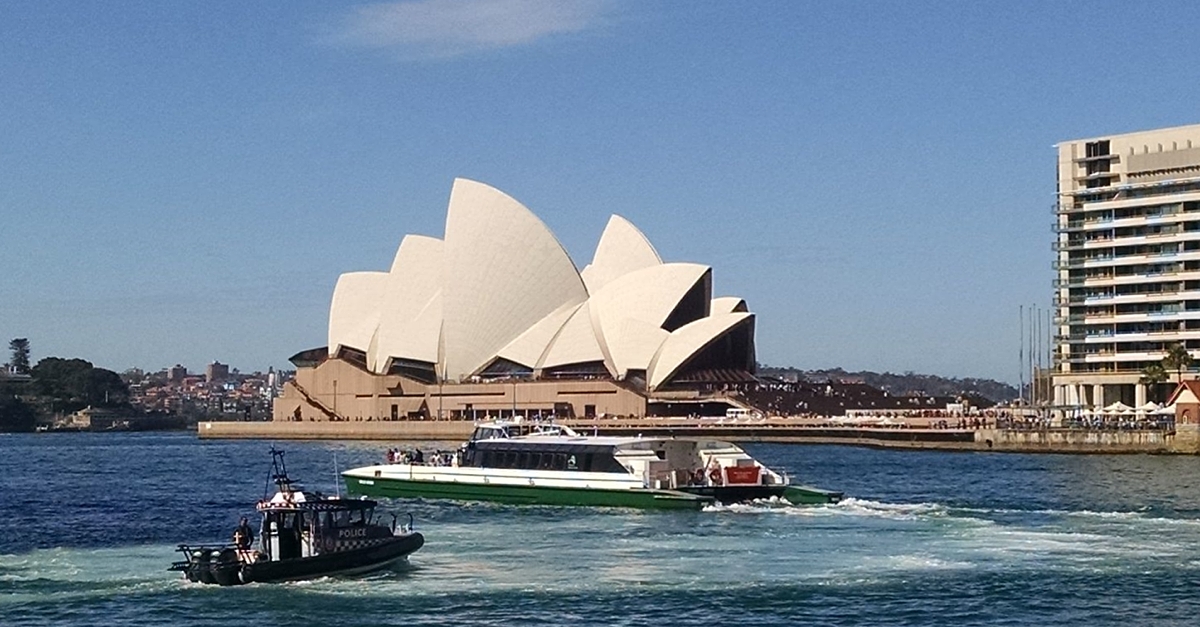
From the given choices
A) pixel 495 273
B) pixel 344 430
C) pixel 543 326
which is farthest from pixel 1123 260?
pixel 344 430

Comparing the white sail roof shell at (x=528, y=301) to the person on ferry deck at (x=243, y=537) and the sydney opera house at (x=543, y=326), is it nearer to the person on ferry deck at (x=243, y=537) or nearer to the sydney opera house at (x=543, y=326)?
the sydney opera house at (x=543, y=326)

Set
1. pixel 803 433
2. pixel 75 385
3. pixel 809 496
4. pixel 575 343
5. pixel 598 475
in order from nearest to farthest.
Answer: pixel 809 496, pixel 598 475, pixel 803 433, pixel 575 343, pixel 75 385

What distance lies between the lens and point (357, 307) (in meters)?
132

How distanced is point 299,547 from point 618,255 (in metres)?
94.9

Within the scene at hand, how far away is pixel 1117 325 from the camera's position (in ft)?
357

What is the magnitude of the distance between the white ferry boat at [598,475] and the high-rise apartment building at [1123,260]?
209ft

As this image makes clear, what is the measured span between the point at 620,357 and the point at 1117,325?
3254cm

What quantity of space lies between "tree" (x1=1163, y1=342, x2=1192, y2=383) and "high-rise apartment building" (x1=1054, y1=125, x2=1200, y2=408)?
4.63 m

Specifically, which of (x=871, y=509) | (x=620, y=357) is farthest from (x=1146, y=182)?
(x=871, y=509)

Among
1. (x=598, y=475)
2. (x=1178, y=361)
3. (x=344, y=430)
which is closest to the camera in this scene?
(x=598, y=475)

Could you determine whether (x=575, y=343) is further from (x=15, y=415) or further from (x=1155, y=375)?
(x=15, y=415)

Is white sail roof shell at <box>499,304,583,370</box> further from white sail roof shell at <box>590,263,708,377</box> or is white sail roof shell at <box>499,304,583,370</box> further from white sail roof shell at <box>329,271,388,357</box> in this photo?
white sail roof shell at <box>329,271,388,357</box>

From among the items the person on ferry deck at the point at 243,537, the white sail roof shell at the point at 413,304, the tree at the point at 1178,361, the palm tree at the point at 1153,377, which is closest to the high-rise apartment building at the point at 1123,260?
the palm tree at the point at 1153,377

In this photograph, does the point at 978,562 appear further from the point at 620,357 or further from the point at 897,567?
the point at 620,357
